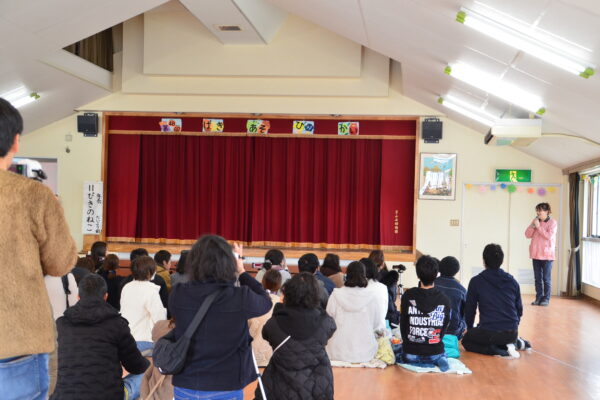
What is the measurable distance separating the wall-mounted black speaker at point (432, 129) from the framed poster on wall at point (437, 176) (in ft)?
1.02

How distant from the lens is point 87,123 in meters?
11.1

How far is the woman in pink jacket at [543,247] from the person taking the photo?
8.84 meters

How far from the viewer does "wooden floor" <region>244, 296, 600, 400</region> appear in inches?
179

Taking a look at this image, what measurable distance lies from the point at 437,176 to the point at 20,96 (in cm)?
723

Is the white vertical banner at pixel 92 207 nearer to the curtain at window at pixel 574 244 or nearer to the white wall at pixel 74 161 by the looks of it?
the white wall at pixel 74 161

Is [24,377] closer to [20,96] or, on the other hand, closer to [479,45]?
[479,45]

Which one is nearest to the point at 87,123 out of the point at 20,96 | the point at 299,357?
the point at 20,96

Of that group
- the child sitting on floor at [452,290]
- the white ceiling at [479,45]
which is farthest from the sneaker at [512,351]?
the white ceiling at [479,45]

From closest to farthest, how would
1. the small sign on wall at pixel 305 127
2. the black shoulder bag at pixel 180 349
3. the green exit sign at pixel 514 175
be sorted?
the black shoulder bag at pixel 180 349 → the green exit sign at pixel 514 175 → the small sign on wall at pixel 305 127

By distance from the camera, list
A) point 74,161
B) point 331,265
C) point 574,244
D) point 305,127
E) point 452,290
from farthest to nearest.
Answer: point 74,161, point 305,127, point 574,244, point 331,265, point 452,290

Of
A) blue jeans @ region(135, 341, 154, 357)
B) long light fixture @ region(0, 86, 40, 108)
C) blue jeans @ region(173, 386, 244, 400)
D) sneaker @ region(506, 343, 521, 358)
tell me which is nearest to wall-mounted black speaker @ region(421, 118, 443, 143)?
sneaker @ region(506, 343, 521, 358)

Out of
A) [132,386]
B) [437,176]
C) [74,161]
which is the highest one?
[74,161]

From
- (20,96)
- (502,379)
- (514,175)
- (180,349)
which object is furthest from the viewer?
(514,175)

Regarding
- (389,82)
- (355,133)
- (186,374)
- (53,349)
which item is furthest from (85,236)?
(53,349)
